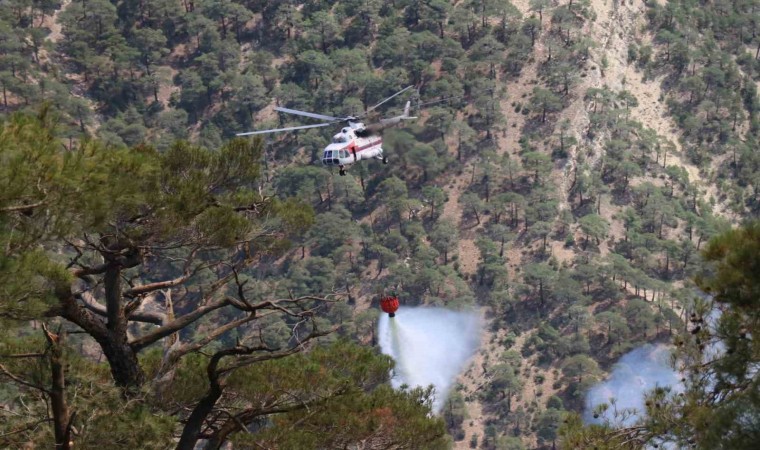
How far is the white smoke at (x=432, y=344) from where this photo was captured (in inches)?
3255

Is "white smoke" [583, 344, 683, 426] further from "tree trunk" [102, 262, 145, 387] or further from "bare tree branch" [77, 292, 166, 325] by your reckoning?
"tree trunk" [102, 262, 145, 387]

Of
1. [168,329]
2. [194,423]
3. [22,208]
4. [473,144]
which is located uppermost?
[473,144]

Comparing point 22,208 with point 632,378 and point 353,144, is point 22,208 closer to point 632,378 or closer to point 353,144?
point 353,144

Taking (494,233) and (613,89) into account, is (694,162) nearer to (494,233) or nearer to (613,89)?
(613,89)

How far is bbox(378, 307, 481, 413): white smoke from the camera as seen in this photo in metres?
82.7

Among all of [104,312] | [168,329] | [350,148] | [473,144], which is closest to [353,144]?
[350,148]

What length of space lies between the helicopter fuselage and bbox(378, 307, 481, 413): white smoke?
3385 centimetres

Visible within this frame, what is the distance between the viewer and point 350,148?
4744cm

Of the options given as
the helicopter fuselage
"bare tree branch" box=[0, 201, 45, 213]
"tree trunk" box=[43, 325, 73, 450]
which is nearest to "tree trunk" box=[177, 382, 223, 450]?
"tree trunk" box=[43, 325, 73, 450]

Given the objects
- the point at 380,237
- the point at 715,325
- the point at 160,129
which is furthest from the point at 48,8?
the point at 715,325

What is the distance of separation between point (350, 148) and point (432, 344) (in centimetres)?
3979

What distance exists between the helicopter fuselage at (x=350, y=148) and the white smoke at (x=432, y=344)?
111ft

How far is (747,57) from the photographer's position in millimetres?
108500

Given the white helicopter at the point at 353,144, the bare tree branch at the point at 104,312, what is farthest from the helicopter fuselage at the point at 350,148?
the bare tree branch at the point at 104,312
